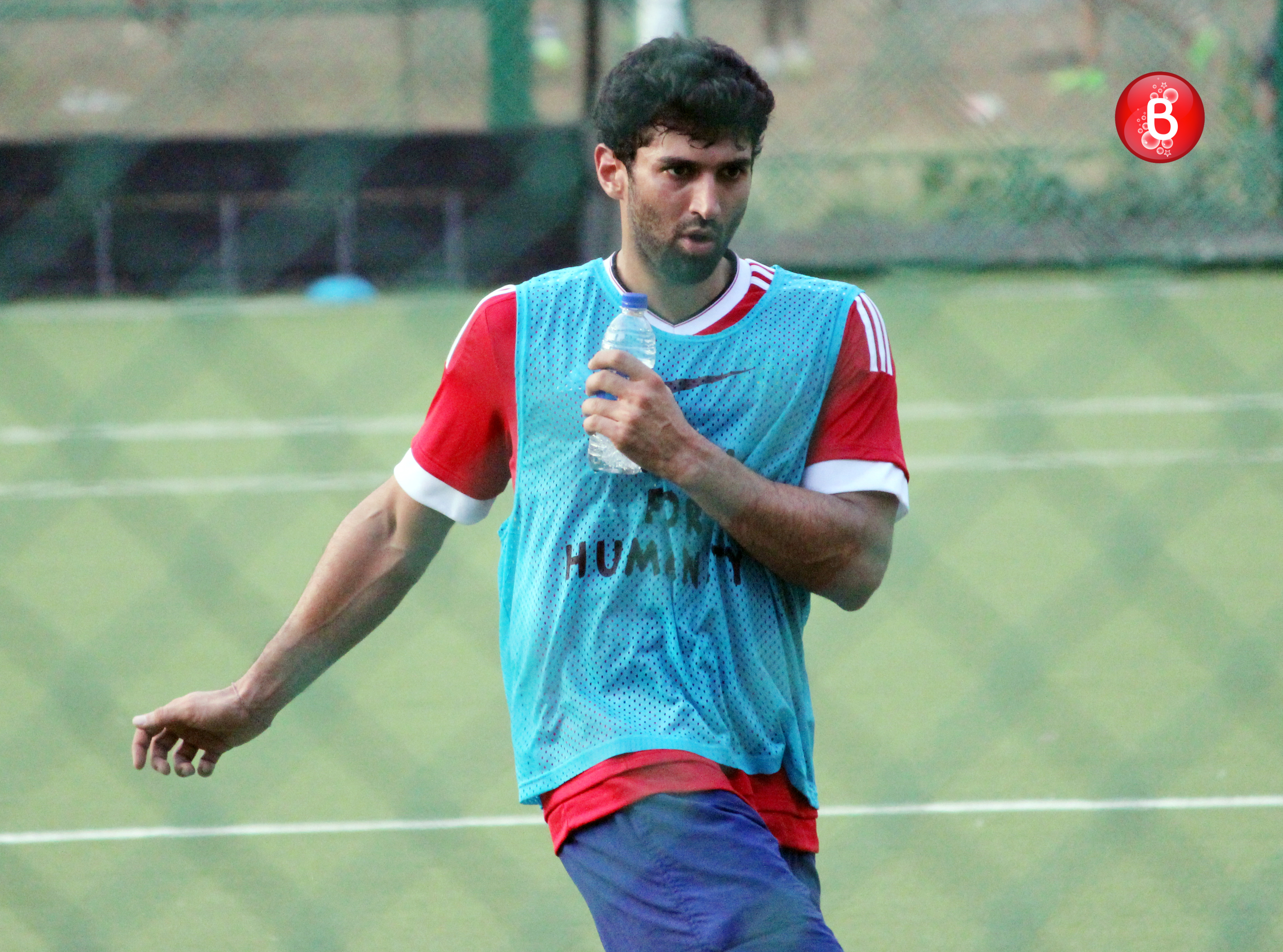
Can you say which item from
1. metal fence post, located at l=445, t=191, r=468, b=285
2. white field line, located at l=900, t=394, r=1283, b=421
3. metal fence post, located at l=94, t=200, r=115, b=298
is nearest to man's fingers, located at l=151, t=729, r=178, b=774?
white field line, located at l=900, t=394, r=1283, b=421

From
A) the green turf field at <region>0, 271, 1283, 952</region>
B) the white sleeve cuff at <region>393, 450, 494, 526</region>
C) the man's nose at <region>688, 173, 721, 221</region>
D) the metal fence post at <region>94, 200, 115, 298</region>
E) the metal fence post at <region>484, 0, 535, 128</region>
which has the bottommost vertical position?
the metal fence post at <region>94, 200, 115, 298</region>

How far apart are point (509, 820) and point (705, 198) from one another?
212 centimetres

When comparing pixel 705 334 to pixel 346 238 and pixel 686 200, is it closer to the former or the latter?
pixel 686 200

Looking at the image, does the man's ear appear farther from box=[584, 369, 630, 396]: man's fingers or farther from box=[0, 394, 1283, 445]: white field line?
box=[0, 394, 1283, 445]: white field line

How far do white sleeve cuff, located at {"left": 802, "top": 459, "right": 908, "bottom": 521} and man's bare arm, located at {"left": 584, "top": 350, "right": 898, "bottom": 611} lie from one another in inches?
0.4

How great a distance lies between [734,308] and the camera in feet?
7.54

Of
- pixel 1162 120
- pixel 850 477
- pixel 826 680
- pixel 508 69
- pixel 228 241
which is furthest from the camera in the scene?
pixel 508 69

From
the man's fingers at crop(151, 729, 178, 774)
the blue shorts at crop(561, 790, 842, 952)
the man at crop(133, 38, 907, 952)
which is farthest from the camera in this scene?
the man's fingers at crop(151, 729, 178, 774)

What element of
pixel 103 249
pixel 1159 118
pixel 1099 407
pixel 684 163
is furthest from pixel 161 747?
pixel 103 249

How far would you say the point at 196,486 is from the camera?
7.50 meters

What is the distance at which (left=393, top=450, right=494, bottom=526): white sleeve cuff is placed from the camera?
91.8 inches

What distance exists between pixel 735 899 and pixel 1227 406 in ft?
23.8

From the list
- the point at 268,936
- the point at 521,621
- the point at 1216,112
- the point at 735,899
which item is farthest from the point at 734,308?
the point at 1216,112

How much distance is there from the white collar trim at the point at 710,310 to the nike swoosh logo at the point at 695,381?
6 centimetres
